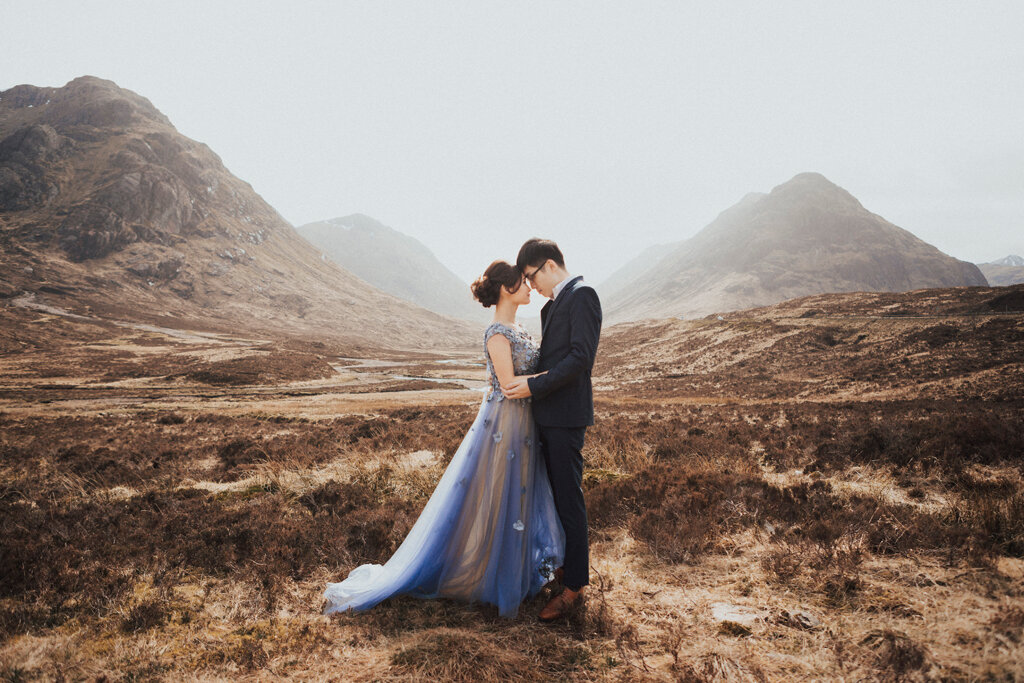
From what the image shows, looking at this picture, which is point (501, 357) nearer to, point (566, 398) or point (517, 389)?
Result: point (517, 389)

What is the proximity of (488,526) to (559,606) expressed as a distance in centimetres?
91

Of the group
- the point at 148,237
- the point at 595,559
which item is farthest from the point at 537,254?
the point at 148,237

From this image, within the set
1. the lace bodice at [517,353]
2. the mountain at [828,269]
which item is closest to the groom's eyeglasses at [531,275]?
the lace bodice at [517,353]

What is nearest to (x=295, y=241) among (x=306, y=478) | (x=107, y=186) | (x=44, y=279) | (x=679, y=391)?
(x=107, y=186)

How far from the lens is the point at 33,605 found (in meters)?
3.84

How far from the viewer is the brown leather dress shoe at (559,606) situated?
3742 mm

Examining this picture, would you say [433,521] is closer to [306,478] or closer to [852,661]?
[852,661]

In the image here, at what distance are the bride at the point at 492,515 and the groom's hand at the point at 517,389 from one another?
10 centimetres

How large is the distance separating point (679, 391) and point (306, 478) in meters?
28.8

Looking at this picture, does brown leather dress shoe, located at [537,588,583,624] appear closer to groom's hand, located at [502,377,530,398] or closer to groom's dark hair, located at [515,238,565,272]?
groom's hand, located at [502,377,530,398]

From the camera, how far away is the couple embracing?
3.85 metres

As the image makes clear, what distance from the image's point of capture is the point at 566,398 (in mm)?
3834

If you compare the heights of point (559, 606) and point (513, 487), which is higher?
point (513, 487)

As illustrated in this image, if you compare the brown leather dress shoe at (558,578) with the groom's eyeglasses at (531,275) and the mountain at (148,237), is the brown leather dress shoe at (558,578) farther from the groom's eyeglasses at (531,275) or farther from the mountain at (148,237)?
the mountain at (148,237)
